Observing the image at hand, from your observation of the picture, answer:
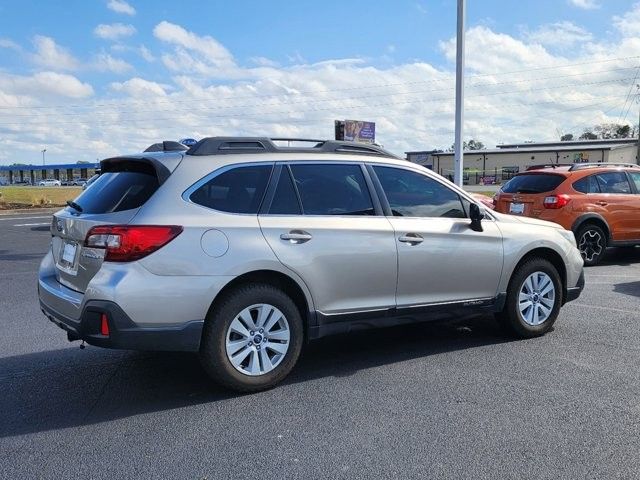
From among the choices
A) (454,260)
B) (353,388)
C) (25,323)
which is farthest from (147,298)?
(25,323)

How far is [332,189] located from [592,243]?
7356mm

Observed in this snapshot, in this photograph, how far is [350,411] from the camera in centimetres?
405

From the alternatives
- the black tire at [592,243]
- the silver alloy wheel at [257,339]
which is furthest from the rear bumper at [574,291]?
the black tire at [592,243]

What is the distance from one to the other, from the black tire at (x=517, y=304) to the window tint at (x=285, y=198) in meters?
2.36

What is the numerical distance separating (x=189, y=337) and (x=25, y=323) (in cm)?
334

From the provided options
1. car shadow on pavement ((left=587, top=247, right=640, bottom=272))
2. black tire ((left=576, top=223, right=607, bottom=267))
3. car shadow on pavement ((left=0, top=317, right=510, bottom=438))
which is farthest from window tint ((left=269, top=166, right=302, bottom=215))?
car shadow on pavement ((left=587, top=247, right=640, bottom=272))

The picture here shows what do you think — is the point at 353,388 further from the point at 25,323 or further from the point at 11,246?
the point at 11,246

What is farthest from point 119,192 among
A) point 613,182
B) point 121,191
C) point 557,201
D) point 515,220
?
point 613,182

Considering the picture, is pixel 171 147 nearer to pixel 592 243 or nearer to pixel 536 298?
pixel 536 298

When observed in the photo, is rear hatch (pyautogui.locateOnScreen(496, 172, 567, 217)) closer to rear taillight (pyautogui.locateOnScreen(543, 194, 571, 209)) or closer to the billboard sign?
rear taillight (pyautogui.locateOnScreen(543, 194, 571, 209))

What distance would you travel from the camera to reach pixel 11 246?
531 inches

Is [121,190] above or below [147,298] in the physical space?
above

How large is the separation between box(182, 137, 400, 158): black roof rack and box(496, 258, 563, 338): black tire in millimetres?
1706

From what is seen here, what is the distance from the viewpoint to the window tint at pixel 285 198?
450cm
